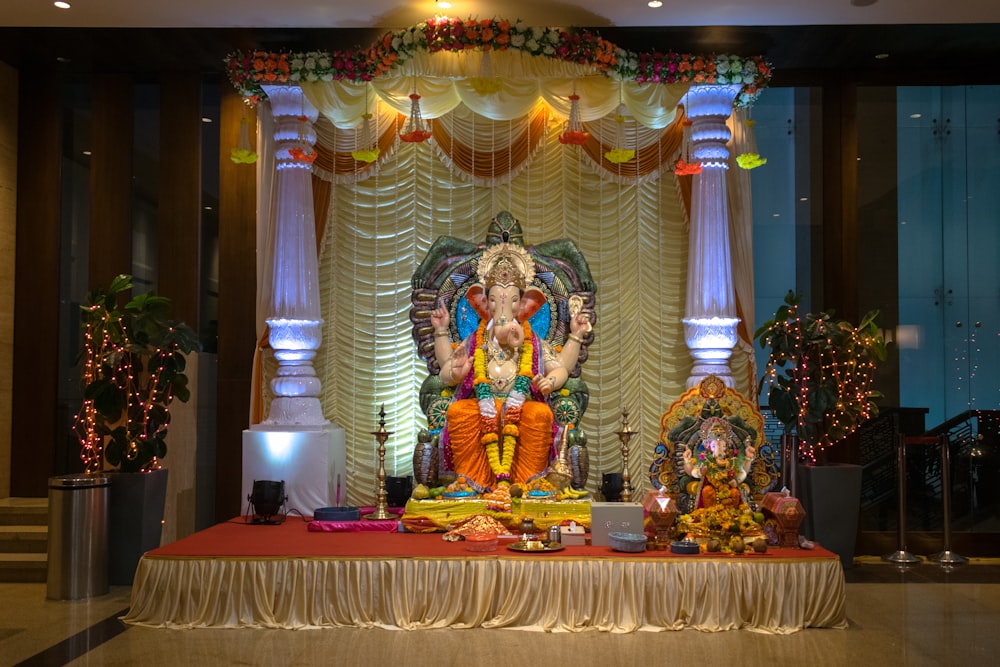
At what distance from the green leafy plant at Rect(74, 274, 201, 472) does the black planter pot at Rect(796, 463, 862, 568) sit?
5.13 metres

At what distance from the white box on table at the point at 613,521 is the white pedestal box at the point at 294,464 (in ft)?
8.74

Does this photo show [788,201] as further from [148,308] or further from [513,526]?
[148,308]

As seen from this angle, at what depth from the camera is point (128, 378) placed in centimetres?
786

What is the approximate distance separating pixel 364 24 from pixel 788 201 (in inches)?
168

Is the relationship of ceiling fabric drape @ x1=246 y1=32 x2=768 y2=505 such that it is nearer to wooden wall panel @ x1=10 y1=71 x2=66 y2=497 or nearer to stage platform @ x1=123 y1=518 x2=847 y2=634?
wooden wall panel @ x1=10 y1=71 x2=66 y2=497

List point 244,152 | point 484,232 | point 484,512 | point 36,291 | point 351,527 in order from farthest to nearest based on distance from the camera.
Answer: point 36,291
point 484,232
point 244,152
point 484,512
point 351,527

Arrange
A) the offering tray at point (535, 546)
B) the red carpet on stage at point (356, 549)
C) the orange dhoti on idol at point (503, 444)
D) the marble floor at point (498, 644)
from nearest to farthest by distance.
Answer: the marble floor at point (498, 644), the red carpet on stage at point (356, 549), the offering tray at point (535, 546), the orange dhoti on idol at point (503, 444)

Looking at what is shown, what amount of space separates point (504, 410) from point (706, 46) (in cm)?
362

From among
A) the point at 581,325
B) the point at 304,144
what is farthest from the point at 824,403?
the point at 304,144

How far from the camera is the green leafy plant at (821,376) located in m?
8.05

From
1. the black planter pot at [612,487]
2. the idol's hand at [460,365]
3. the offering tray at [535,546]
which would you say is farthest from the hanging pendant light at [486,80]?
the offering tray at [535,546]

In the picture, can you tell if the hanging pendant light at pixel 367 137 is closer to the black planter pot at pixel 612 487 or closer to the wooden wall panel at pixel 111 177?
the wooden wall panel at pixel 111 177

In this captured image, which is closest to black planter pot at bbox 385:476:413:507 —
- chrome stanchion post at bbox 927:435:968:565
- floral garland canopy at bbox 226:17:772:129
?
floral garland canopy at bbox 226:17:772:129

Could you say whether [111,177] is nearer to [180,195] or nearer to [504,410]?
[180,195]
